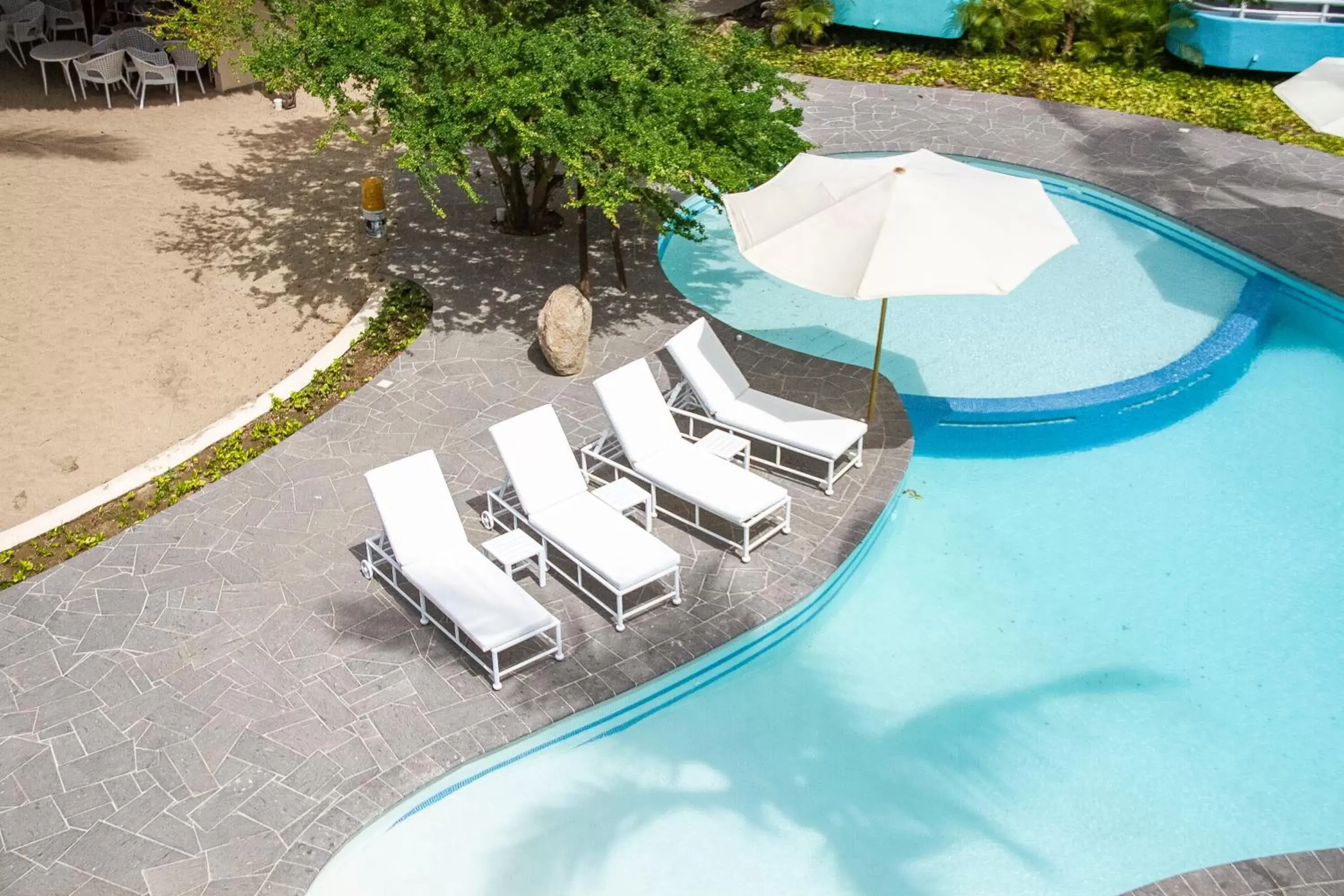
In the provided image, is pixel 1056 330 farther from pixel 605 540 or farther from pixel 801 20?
pixel 801 20

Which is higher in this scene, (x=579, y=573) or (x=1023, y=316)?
(x=1023, y=316)

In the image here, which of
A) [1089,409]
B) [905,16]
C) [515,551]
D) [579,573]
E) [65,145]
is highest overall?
[905,16]

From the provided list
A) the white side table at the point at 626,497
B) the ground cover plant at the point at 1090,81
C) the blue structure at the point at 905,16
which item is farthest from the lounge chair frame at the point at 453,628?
the blue structure at the point at 905,16

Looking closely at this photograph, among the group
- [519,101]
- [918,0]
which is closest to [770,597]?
[519,101]

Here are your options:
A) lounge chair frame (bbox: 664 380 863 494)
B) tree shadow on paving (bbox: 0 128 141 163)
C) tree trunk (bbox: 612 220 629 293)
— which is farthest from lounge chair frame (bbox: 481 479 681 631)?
tree shadow on paving (bbox: 0 128 141 163)

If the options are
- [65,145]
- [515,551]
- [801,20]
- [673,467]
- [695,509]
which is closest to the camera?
[515,551]

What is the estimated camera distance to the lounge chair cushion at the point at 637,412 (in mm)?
10172

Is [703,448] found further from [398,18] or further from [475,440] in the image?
[398,18]

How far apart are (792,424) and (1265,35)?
512 inches

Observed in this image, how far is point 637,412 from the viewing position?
33.8 ft

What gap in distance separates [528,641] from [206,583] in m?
2.55

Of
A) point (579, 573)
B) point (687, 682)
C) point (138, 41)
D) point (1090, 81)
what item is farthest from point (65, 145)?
point (1090, 81)

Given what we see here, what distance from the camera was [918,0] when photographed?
20422mm

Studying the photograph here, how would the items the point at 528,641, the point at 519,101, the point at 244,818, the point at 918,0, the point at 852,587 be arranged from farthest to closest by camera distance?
the point at 918,0, the point at 519,101, the point at 852,587, the point at 528,641, the point at 244,818
